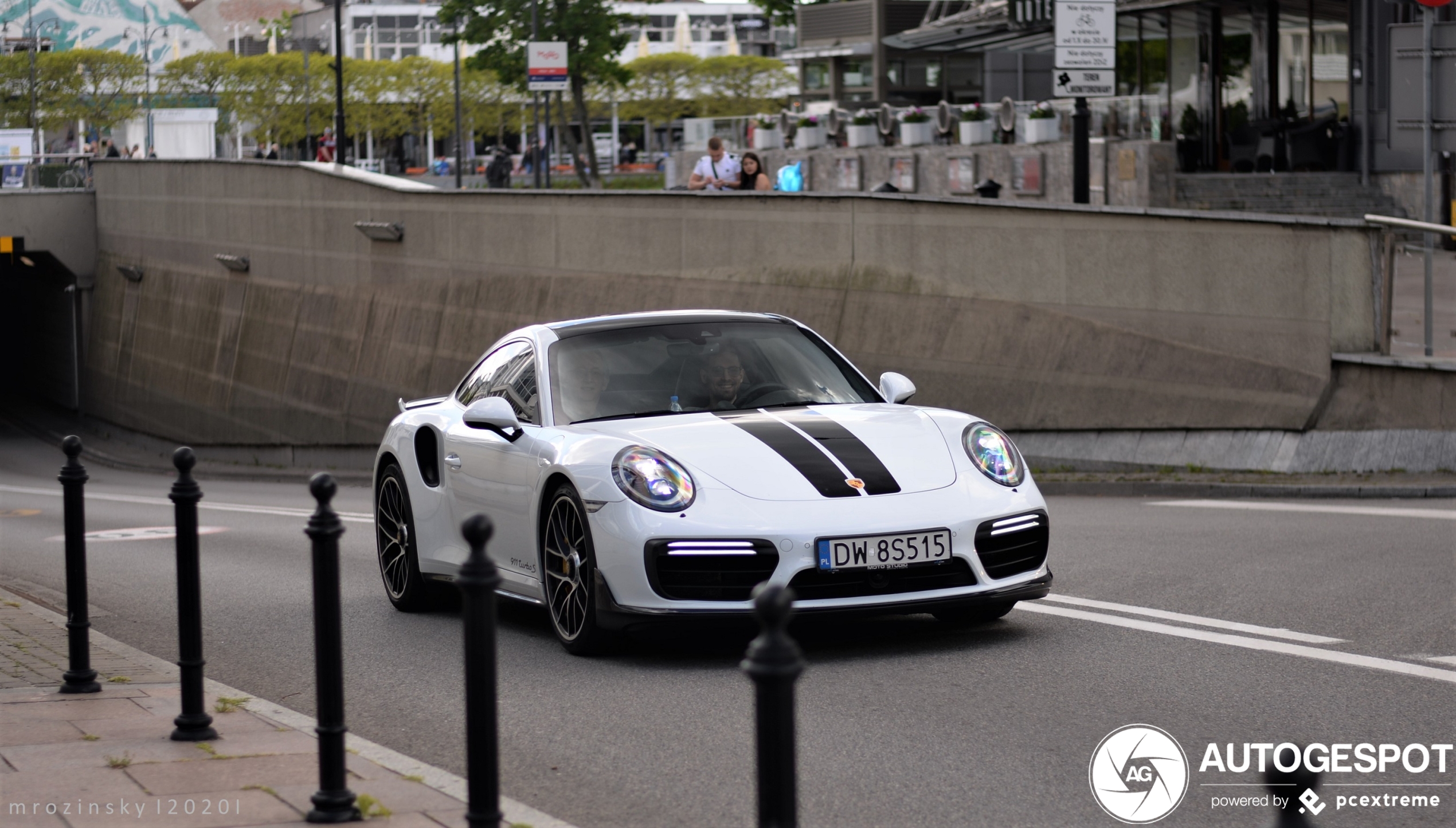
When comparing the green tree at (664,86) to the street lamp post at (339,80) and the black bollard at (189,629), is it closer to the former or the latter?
the street lamp post at (339,80)

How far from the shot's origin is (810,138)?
3797cm

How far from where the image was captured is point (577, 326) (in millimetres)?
8297

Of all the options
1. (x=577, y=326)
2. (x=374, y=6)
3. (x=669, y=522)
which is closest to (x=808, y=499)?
(x=669, y=522)

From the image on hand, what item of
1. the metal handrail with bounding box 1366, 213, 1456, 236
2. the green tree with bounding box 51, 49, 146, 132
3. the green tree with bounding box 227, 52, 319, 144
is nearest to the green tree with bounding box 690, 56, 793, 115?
the green tree with bounding box 227, 52, 319, 144

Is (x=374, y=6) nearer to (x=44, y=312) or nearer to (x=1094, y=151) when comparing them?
(x=44, y=312)

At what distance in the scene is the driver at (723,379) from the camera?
26.0 feet

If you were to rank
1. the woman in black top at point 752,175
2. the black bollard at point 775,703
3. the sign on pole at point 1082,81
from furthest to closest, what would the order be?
the woman in black top at point 752,175
the sign on pole at point 1082,81
the black bollard at point 775,703

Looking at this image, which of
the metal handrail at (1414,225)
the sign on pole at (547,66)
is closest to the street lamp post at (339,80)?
the sign on pole at (547,66)

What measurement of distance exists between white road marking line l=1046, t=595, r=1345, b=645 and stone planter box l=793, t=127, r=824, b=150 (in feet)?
98.9

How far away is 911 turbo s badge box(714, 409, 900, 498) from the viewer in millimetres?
6914

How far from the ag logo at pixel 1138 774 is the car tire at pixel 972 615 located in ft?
6.09

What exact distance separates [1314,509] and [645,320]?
19.1 ft

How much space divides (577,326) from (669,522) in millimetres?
1747

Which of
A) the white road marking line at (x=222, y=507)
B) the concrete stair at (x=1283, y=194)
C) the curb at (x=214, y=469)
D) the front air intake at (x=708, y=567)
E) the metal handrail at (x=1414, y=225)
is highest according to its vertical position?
the concrete stair at (x=1283, y=194)
